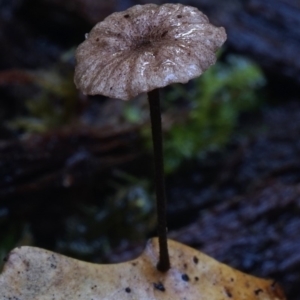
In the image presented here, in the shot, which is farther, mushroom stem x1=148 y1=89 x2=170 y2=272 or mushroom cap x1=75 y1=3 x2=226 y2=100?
mushroom stem x1=148 y1=89 x2=170 y2=272

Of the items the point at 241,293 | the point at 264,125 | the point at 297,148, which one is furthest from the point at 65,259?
the point at 264,125

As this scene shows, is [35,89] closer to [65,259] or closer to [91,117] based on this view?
[91,117]

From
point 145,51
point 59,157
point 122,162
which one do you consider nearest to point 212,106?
point 122,162

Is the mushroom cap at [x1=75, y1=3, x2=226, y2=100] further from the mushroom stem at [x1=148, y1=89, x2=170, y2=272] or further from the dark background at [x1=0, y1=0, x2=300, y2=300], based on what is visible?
the dark background at [x1=0, y1=0, x2=300, y2=300]

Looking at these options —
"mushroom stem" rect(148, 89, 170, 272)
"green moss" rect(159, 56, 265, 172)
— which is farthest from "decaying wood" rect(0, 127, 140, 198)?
"mushroom stem" rect(148, 89, 170, 272)

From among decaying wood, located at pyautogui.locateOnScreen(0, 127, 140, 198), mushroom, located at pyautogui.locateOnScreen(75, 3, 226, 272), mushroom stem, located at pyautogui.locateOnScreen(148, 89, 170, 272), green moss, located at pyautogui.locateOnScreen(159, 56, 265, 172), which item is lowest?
mushroom stem, located at pyautogui.locateOnScreen(148, 89, 170, 272)

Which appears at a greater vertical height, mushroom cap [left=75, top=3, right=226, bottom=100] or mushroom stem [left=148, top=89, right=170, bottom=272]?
mushroom cap [left=75, top=3, right=226, bottom=100]

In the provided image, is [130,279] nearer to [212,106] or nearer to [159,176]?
[159,176]
